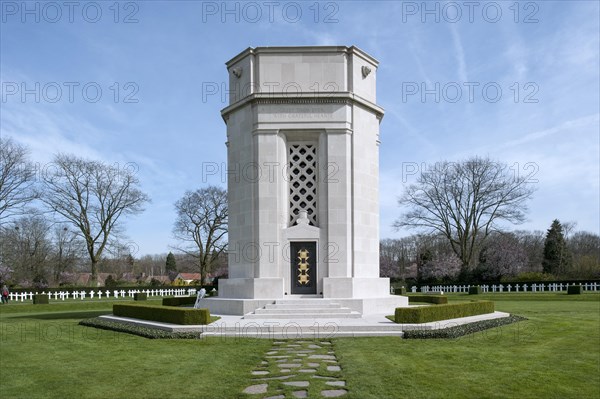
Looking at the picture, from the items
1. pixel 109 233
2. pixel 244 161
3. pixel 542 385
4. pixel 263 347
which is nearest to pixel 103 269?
pixel 109 233

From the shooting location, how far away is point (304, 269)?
858 inches

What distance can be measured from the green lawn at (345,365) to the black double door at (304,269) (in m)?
7.36

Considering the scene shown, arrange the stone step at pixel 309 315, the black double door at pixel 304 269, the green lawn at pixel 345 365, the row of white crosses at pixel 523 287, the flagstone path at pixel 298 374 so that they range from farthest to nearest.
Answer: the row of white crosses at pixel 523 287 → the black double door at pixel 304 269 → the stone step at pixel 309 315 → the green lawn at pixel 345 365 → the flagstone path at pixel 298 374

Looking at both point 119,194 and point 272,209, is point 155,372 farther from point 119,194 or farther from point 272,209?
point 119,194

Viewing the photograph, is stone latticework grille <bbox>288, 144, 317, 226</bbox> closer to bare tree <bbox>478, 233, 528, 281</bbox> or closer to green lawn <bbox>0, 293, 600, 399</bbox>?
green lawn <bbox>0, 293, 600, 399</bbox>

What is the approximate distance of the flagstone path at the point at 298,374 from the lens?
8.73m

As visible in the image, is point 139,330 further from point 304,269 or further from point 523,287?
point 523,287

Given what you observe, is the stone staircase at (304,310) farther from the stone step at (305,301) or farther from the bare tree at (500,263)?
the bare tree at (500,263)

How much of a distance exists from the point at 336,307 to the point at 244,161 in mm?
7711

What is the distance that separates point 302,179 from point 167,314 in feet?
28.6

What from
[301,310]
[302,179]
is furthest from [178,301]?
[302,179]

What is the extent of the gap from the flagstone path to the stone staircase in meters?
5.21

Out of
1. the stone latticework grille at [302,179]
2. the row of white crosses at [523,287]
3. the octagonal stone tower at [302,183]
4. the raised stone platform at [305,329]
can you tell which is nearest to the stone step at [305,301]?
the octagonal stone tower at [302,183]

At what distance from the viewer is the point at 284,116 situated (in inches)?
871
